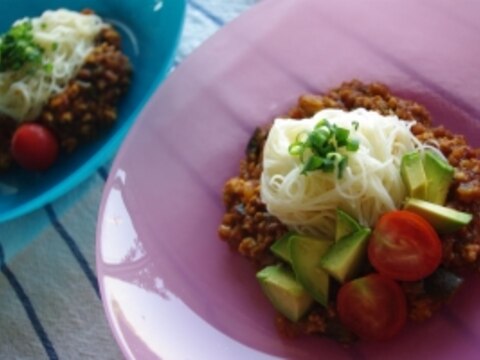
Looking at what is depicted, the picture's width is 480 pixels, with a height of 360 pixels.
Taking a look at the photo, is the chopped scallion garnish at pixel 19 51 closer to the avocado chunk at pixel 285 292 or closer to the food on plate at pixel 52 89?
the food on plate at pixel 52 89

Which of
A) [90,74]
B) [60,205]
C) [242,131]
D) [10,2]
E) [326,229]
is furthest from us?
[10,2]

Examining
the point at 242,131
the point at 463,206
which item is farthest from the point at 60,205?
the point at 463,206

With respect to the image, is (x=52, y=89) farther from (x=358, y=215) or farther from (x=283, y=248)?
(x=358, y=215)

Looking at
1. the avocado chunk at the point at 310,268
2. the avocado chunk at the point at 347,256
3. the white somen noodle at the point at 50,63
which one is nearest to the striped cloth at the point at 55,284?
the white somen noodle at the point at 50,63

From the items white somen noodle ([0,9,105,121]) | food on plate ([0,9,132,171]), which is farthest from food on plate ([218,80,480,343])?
white somen noodle ([0,9,105,121])

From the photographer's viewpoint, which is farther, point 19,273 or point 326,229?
point 19,273

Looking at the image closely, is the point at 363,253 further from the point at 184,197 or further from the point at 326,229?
the point at 184,197
